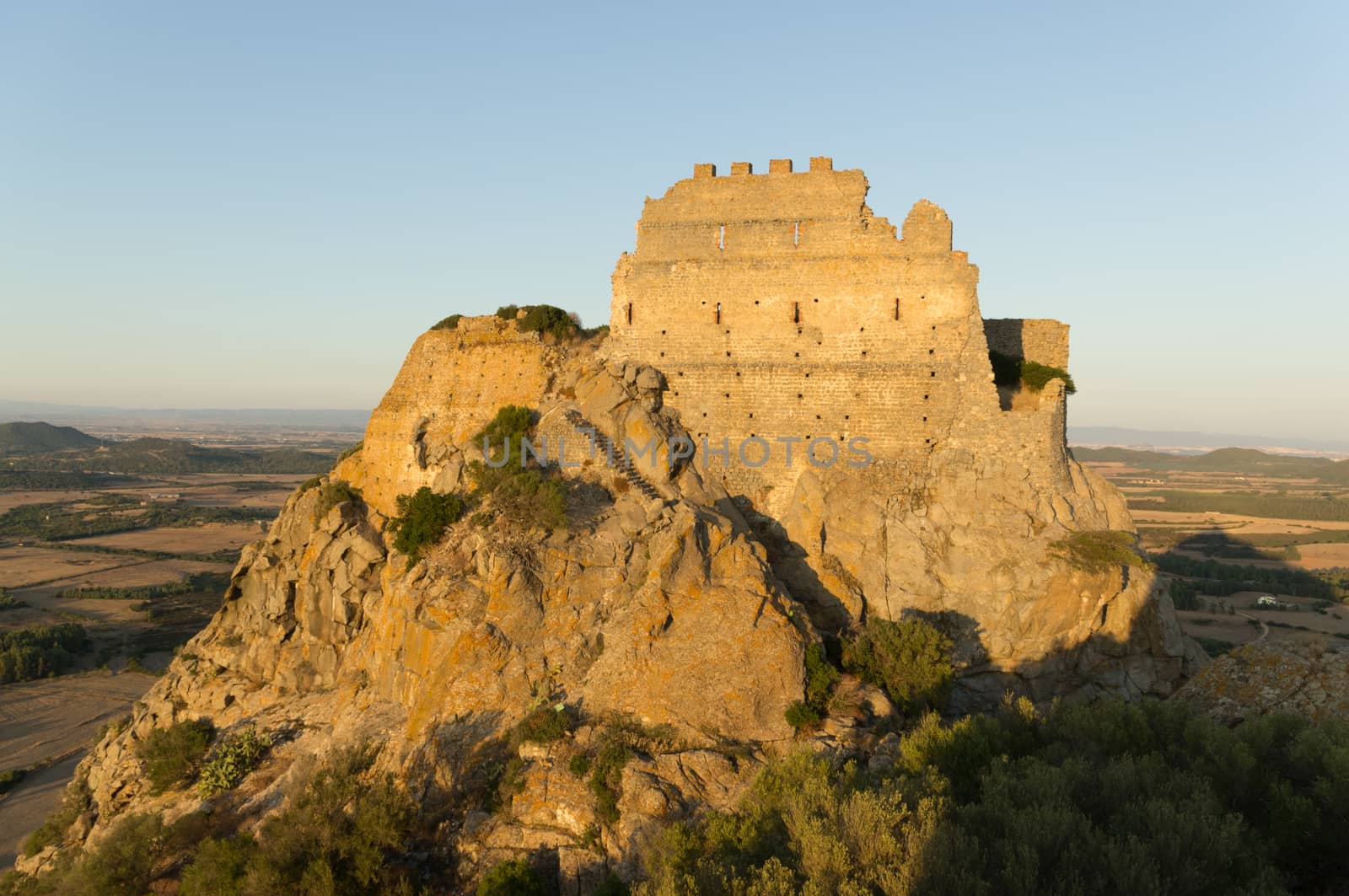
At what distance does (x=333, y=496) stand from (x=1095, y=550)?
68.8ft

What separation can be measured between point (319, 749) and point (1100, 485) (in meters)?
21.7

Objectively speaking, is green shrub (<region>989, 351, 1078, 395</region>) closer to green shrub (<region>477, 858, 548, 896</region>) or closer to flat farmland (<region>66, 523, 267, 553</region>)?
green shrub (<region>477, 858, 548, 896</region>)

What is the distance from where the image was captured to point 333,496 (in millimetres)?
23656

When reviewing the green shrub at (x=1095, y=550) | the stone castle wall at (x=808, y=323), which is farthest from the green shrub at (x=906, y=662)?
the stone castle wall at (x=808, y=323)

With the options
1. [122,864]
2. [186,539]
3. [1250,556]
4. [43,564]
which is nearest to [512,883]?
[122,864]

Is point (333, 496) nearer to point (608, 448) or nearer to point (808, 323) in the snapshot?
point (608, 448)

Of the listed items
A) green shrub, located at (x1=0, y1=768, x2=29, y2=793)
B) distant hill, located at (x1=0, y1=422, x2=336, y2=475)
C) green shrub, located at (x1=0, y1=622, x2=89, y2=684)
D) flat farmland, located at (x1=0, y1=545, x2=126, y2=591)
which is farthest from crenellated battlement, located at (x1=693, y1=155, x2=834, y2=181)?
distant hill, located at (x1=0, y1=422, x2=336, y2=475)

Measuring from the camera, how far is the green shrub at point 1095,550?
18.8m

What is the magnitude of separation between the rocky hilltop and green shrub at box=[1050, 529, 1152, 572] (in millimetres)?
83

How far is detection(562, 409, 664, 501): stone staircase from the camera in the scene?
66.9 feet

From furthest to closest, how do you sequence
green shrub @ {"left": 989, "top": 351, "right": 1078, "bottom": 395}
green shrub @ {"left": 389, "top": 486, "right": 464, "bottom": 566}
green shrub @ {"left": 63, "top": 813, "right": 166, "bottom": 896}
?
green shrub @ {"left": 989, "top": 351, "right": 1078, "bottom": 395} → green shrub @ {"left": 389, "top": 486, "right": 464, "bottom": 566} → green shrub @ {"left": 63, "top": 813, "right": 166, "bottom": 896}

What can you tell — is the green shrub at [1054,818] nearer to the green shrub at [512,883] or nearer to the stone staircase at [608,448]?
the green shrub at [512,883]

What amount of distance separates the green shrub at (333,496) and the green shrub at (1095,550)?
19.7 meters

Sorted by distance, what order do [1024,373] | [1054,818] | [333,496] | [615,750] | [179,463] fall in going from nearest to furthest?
[1054,818] < [615,750] < [1024,373] < [333,496] < [179,463]
